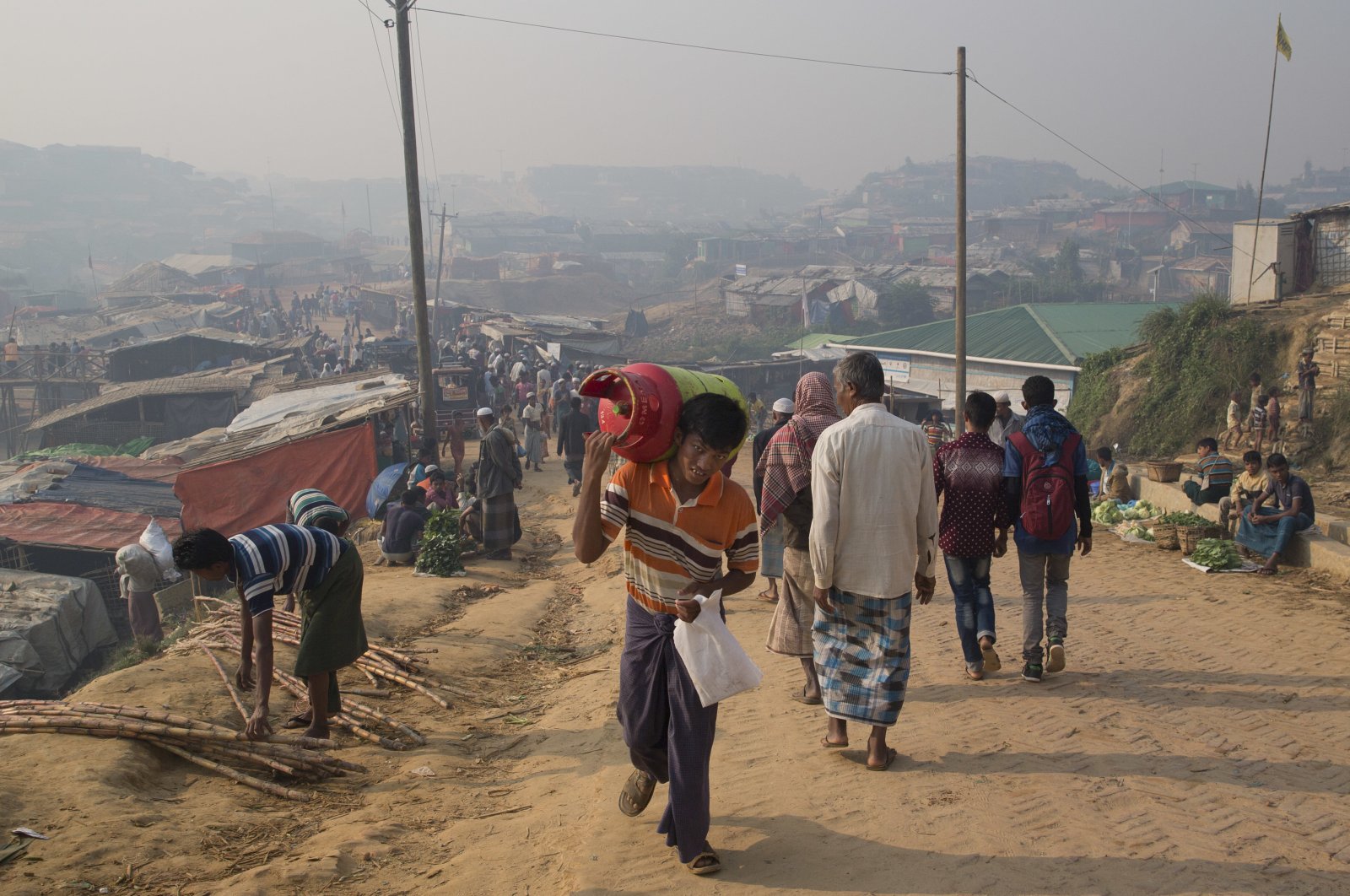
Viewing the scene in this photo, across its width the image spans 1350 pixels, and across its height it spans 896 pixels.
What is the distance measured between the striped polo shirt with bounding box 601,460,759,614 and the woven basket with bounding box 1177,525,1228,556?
8.07 metres

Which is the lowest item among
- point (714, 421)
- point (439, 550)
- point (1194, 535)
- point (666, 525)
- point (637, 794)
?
point (439, 550)

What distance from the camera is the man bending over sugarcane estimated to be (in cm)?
485

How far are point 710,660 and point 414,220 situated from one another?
13.3 m

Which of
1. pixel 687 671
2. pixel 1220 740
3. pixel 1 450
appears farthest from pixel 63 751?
pixel 1 450

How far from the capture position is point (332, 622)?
17.6ft

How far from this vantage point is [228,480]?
14719mm

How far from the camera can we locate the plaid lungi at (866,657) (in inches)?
178

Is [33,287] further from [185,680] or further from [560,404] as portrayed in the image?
[185,680]

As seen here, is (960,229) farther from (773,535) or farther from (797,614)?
(797,614)

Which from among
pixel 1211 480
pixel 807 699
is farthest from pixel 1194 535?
pixel 807 699

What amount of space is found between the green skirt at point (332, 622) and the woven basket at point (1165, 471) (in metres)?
10.9

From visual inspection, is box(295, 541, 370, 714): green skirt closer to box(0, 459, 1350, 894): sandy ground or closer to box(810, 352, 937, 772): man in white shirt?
box(0, 459, 1350, 894): sandy ground

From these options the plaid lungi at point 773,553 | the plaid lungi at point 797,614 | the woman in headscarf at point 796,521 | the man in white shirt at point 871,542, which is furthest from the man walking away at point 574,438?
the man in white shirt at point 871,542

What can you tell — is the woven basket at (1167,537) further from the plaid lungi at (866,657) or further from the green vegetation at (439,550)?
the green vegetation at (439,550)
